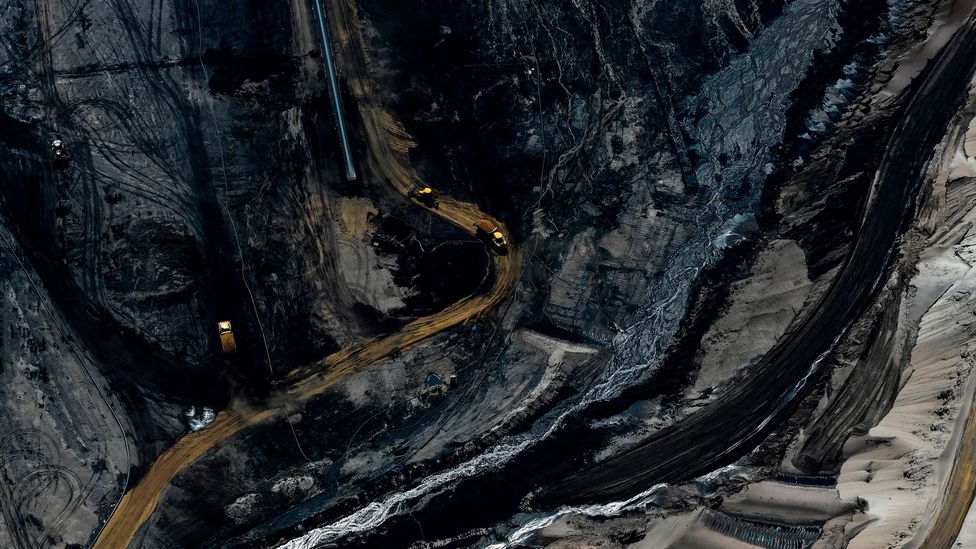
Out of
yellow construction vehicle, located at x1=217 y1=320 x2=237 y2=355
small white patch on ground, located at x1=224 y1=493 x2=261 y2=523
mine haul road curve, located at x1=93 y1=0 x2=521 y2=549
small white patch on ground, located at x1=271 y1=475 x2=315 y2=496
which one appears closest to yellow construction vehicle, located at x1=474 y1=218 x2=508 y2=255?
mine haul road curve, located at x1=93 y1=0 x2=521 y2=549

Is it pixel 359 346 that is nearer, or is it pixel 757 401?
pixel 757 401

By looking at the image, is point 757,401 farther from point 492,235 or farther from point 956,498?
point 492,235

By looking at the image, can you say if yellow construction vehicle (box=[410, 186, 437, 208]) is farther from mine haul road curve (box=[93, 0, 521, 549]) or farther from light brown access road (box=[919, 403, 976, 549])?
light brown access road (box=[919, 403, 976, 549])

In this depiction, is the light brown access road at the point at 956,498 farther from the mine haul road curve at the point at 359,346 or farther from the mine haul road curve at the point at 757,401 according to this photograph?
the mine haul road curve at the point at 359,346

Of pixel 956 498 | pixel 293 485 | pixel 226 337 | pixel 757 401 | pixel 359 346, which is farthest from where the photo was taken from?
pixel 359 346

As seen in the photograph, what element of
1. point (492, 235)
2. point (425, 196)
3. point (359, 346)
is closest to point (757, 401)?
point (492, 235)

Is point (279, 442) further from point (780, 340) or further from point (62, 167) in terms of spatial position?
point (780, 340)
